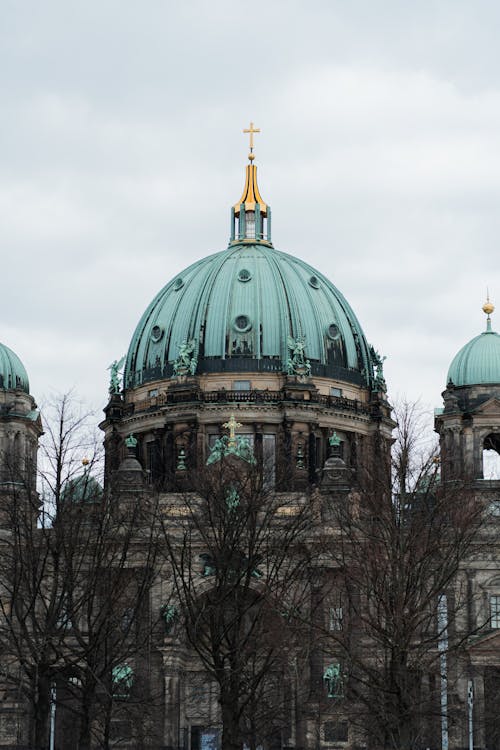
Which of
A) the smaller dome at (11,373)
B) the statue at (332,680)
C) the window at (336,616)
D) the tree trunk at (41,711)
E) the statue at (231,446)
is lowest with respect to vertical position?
the tree trunk at (41,711)

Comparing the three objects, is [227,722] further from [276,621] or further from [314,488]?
[314,488]

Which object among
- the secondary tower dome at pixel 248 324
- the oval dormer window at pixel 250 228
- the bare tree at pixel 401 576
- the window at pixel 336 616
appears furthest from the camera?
the oval dormer window at pixel 250 228

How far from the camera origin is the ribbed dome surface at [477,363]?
112 metres

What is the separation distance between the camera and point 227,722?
67.5m

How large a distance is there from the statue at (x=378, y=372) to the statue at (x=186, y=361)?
12849 mm

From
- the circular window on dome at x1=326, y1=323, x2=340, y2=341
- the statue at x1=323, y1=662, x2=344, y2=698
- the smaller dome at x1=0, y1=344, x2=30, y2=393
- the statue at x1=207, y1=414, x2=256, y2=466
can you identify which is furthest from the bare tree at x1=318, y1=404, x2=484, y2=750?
the circular window on dome at x1=326, y1=323, x2=340, y2=341

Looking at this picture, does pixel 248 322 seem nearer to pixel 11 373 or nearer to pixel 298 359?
pixel 298 359

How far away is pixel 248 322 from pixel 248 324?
0.15 metres

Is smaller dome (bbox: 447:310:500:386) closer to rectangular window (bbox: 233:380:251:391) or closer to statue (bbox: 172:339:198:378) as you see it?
rectangular window (bbox: 233:380:251:391)

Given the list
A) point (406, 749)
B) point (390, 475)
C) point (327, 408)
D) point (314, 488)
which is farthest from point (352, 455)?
point (406, 749)

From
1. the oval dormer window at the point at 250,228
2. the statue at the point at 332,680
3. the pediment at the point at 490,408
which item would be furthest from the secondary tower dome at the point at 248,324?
the statue at the point at 332,680

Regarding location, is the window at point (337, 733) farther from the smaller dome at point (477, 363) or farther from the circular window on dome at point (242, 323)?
the circular window on dome at point (242, 323)

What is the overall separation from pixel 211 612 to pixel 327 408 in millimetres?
50903

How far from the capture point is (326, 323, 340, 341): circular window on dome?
396ft
